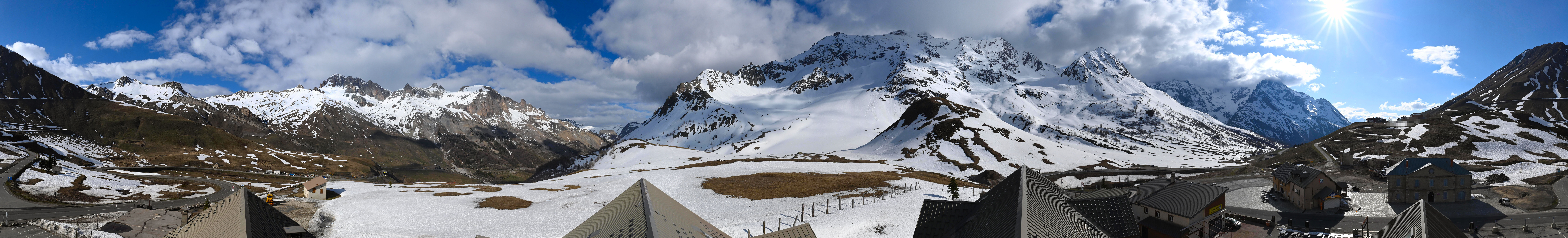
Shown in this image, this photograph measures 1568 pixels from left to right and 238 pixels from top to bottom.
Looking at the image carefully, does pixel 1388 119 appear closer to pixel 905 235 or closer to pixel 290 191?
pixel 905 235

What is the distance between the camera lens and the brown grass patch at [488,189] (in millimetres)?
56906

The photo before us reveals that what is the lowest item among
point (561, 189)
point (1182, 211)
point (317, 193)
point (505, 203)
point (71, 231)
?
point (561, 189)

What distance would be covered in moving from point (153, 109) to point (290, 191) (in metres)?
197

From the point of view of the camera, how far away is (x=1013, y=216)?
1046 centimetres

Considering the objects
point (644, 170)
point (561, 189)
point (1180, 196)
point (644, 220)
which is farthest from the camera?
point (644, 170)

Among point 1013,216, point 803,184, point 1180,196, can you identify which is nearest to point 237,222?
point 1013,216

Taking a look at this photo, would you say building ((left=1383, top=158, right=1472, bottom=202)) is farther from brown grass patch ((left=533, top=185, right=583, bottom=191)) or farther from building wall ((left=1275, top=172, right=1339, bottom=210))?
brown grass patch ((left=533, top=185, right=583, bottom=191))

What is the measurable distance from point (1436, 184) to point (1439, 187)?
36 cm

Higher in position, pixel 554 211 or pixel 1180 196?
pixel 1180 196

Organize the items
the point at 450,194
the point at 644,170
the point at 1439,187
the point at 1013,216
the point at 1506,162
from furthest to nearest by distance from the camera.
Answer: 1. the point at 644,170
2. the point at 1506,162
3. the point at 450,194
4. the point at 1439,187
5. the point at 1013,216

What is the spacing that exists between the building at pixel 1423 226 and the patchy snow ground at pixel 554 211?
18415mm

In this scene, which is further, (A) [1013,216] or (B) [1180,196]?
(B) [1180,196]

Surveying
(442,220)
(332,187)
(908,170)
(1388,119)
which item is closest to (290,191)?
(332,187)

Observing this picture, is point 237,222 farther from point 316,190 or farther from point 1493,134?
point 1493,134
